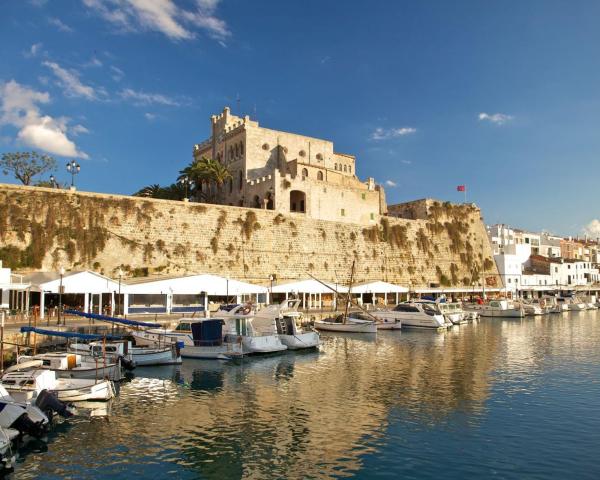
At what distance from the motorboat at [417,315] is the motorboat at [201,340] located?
1833 centimetres

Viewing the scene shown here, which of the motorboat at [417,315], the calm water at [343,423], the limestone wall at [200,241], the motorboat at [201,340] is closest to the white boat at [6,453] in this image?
the calm water at [343,423]

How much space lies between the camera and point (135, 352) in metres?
23.4

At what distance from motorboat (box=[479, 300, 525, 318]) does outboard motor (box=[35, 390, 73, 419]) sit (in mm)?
48148

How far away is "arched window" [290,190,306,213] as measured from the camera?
54750 mm

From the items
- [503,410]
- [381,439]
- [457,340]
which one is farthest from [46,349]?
[457,340]

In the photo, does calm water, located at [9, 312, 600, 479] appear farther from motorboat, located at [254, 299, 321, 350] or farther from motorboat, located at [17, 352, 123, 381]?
motorboat, located at [254, 299, 321, 350]

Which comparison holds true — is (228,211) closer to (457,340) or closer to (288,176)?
(288,176)

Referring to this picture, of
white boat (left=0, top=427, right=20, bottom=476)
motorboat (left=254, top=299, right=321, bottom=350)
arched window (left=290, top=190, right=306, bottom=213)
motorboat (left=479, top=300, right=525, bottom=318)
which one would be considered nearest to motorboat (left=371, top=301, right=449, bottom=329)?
motorboat (left=254, top=299, right=321, bottom=350)

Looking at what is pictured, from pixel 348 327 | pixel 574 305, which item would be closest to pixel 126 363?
pixel 348 327

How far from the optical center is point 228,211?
4672 centimetres

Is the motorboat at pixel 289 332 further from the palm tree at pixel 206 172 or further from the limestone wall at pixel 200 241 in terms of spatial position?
the palm tree at pixel 206 172

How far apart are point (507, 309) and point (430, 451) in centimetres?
4547

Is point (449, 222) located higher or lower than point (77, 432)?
higher

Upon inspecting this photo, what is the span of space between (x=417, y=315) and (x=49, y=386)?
30567 mm
